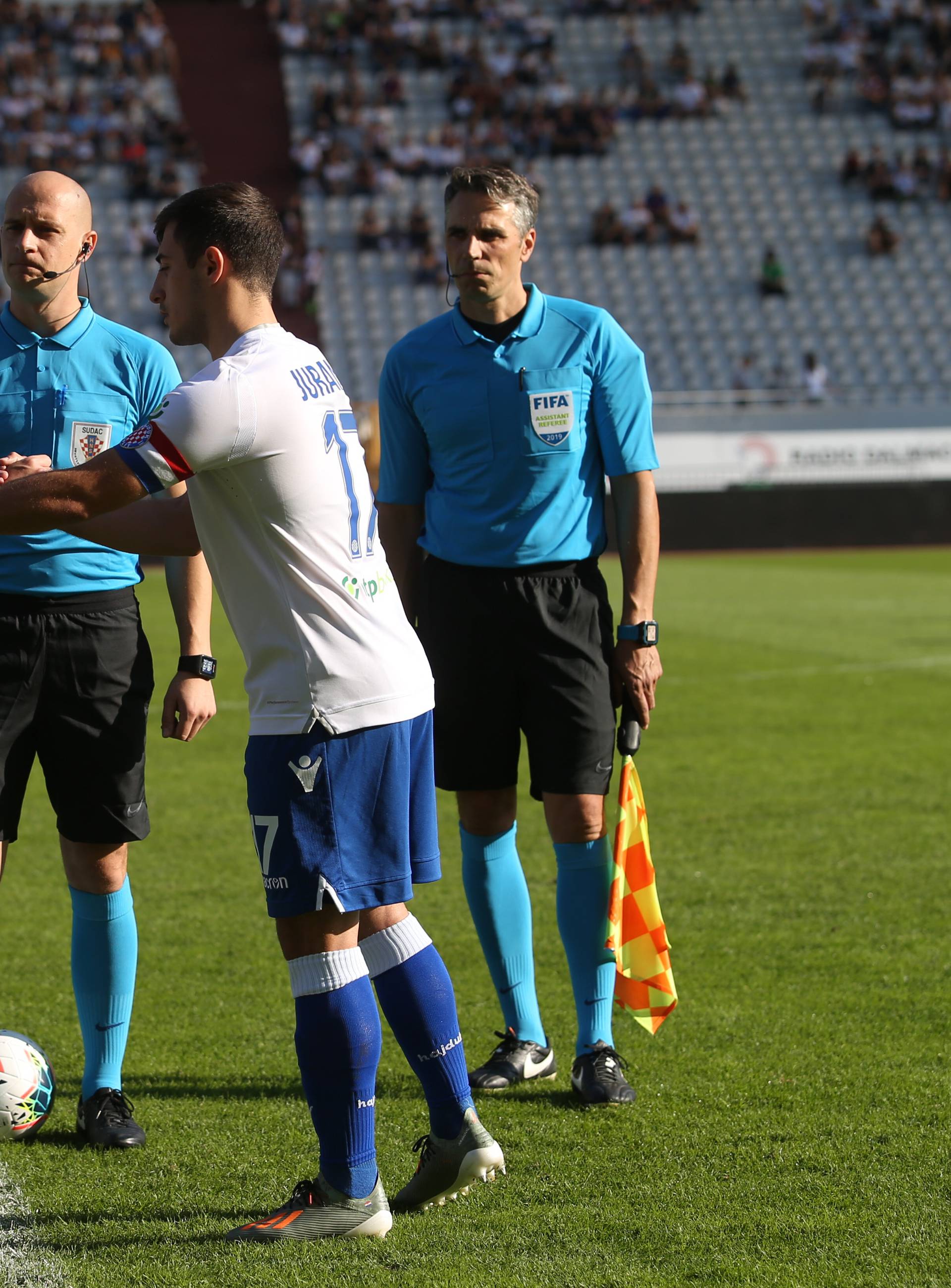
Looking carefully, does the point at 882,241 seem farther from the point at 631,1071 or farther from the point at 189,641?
the point at 189,641

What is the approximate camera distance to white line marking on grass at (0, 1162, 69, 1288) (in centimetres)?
256

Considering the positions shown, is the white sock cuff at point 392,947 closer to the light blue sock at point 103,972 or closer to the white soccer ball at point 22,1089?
the light blue sock at point 103,972

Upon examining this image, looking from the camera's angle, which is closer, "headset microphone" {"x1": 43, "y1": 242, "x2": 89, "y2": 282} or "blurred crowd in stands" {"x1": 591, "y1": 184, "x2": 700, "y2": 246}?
"headset microphone" {"x1": 43, "y1": 242, "x2": 89, "y2": 282}

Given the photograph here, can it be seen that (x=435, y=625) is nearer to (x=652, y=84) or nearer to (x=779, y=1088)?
(x=779, y=1088)

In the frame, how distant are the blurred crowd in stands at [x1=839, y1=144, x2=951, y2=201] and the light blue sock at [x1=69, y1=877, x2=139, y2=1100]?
95.7ft

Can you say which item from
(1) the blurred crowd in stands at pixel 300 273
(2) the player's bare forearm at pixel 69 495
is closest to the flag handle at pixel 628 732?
(2) the player's bare forearm at pixel 69 495

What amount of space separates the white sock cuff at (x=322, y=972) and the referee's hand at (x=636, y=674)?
116cm

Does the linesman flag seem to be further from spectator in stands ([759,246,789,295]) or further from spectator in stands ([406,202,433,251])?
spectator in stands ([759,246,789,295])

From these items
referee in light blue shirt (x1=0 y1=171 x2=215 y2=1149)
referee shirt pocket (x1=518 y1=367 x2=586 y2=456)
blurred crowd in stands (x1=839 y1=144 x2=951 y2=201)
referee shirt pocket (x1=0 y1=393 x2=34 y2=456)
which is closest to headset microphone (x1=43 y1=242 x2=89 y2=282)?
referee in light blue shirt (x1=0 y1=171 x2=215 y2=1149)

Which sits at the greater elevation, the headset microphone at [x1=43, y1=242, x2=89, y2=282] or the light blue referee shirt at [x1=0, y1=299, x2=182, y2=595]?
the headset microphone at [x1=43, y1=242, x2=89, y2=282]

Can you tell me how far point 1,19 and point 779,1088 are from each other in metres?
31.2

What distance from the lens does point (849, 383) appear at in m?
26.5

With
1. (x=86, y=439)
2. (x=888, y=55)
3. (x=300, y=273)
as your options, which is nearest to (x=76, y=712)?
(x=86, y=439)

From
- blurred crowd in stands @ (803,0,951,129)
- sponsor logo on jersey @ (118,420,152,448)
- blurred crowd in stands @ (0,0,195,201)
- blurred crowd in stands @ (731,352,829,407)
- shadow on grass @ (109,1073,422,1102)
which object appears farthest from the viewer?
blurred crowd in stands @ (803,0,951,129)
